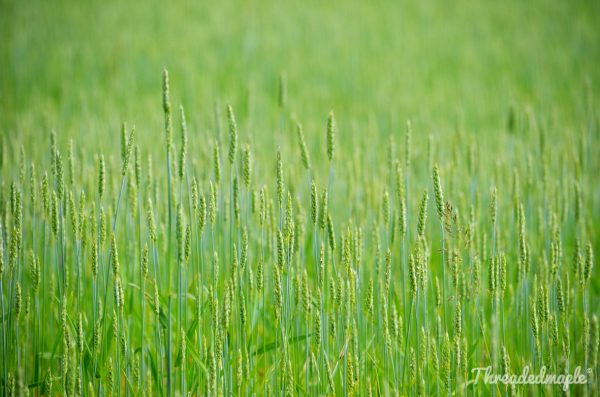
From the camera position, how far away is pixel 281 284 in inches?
61.2

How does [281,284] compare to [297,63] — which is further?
[297,63]

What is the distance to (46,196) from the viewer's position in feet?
5.47

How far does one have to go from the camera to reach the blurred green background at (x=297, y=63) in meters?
4.64

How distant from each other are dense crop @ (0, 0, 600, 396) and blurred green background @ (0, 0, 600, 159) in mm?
1352

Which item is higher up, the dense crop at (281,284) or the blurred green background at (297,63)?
the blurred green background at (297,63)

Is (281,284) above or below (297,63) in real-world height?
below

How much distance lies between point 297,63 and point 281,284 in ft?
15.2

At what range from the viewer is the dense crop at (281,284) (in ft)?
4.93

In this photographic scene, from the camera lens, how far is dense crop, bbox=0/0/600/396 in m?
1.50

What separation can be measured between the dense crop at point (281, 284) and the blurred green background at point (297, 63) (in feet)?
4.44

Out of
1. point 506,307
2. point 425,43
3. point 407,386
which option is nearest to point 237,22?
point 425,43

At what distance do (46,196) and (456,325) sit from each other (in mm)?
1152

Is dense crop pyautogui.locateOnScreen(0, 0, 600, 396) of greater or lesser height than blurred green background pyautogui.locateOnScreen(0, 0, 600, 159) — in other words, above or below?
below

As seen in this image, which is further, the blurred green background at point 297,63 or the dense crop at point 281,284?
the blurred green background at point 297,63
